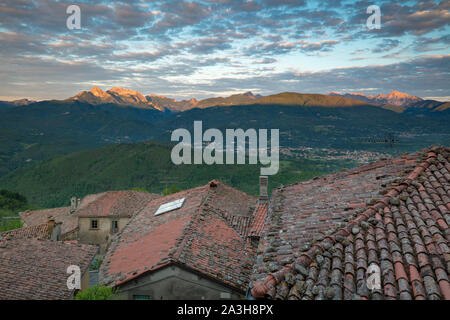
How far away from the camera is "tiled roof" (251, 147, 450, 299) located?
505cm

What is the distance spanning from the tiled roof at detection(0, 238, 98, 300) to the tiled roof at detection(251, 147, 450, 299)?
37.8ft

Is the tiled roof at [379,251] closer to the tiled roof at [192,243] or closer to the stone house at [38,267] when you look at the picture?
the tiled roof at [192,243]

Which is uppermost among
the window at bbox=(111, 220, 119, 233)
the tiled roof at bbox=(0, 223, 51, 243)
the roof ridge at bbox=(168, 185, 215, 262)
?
the roof ridge at bbox=(168, 185, 215, 262)

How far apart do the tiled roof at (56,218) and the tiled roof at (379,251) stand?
35.9m

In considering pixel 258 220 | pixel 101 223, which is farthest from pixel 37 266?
pixel 101 223

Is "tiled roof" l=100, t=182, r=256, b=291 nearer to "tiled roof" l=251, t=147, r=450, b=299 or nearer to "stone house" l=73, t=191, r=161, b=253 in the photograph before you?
"tiled roof" l=251, t=147, r=450, b=299

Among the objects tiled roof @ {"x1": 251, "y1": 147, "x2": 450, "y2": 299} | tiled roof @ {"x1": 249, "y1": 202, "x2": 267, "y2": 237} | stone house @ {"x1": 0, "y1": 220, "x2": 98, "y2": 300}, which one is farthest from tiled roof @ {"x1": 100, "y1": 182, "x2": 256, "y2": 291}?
tiled roof @ {"x1": 251, "y1": 147, "x2": 450, "y2": 299}

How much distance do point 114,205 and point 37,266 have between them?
69.5 ft

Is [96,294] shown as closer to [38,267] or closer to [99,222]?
[38,267]

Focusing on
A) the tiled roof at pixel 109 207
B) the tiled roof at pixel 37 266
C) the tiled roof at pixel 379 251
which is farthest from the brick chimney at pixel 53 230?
the tiled roof at pixel 379 251

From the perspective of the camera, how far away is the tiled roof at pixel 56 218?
39.4m

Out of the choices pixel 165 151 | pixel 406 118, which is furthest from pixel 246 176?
pixel 406 118

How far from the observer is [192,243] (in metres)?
15.4

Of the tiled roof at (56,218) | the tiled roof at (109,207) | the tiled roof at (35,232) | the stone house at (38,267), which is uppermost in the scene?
the stone house at (38,267)
